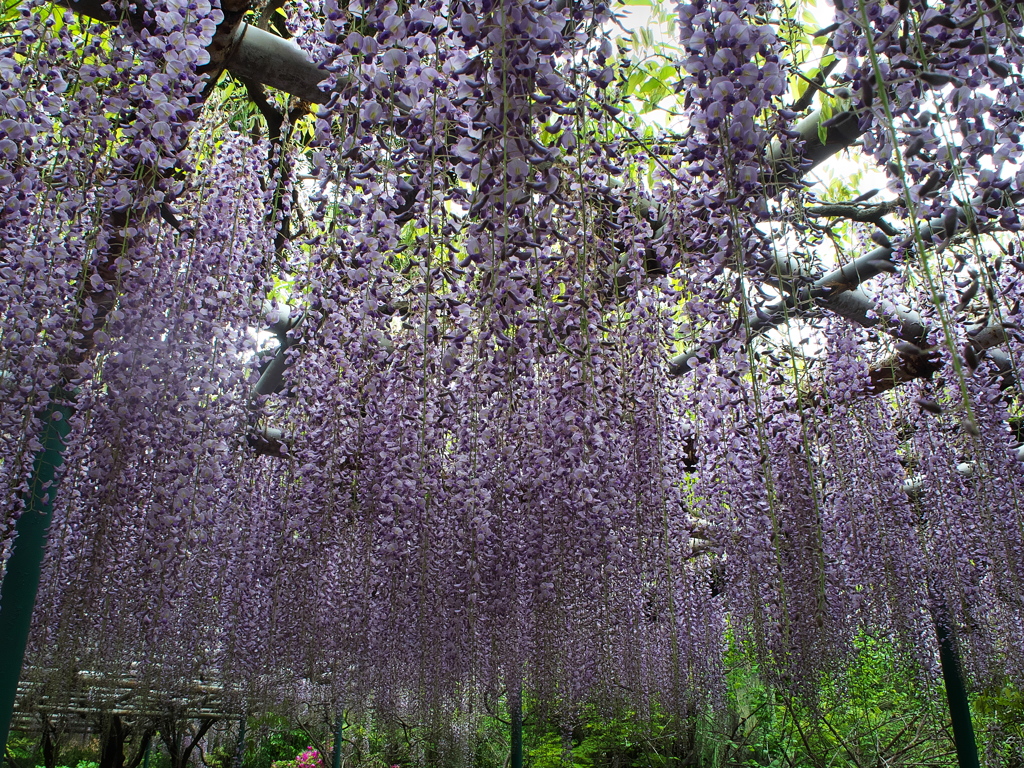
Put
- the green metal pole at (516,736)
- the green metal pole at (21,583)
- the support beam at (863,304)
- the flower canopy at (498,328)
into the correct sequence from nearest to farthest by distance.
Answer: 1. the flower canopy at (498,328)
2. the green metal pole at (21,583)
3. the support beam at (863,304)
4. the green metal pole at (516,736)

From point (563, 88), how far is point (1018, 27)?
1.11m

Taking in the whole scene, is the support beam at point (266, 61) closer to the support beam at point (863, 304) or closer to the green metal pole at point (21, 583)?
the green metal pole at point (21, 583)

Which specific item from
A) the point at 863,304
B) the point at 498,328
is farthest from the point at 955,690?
the point at 498,328

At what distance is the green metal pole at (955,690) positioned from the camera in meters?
5.57

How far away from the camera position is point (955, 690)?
5777 millimetres

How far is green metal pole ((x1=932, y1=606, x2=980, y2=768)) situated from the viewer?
18.3ft

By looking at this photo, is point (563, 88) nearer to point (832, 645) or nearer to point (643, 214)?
point (643, 214)

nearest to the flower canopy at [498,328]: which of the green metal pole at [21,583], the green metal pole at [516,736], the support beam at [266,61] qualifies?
the support beam at [266,61]

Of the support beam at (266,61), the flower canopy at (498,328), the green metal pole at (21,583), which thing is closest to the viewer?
the flower canopy at (498,328)

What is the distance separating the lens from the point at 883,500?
4.87 m

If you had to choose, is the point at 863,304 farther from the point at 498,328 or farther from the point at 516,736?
the point at 516,736

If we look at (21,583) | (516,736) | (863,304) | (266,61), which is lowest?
(516,736)

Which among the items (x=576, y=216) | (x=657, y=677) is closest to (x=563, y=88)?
(x=576, y=216)

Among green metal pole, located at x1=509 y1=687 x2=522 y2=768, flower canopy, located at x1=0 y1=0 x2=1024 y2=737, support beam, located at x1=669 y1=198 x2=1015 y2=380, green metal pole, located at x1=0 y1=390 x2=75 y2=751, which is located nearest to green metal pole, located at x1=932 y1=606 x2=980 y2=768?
flower canopy, located at x1=0 y1=0 x2=1024 y2=737
